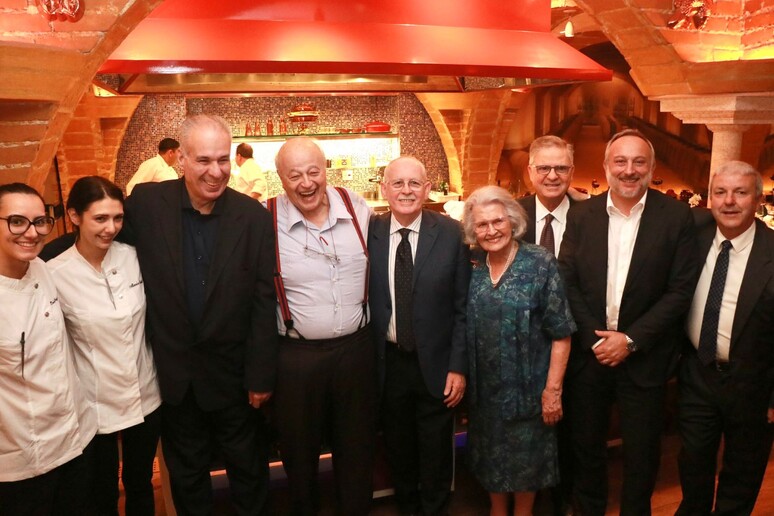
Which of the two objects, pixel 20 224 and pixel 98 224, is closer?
pixel 20 224

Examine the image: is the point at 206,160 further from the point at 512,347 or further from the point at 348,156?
the point at 348,156

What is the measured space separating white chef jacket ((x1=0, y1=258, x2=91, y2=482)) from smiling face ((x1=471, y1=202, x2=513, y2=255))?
59.4 inches

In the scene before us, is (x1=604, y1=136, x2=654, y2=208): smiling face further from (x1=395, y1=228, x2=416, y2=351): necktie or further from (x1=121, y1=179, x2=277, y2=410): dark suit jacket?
(x1=121, y1=179, x2=277, y2=410): dark suit jacket

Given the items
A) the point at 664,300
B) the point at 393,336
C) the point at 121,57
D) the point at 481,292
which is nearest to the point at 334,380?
the point at 393,336

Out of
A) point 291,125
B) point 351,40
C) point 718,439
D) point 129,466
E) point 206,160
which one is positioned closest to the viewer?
point 206,160

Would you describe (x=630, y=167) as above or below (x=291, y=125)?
below

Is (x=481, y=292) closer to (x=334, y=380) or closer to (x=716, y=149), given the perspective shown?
(x=334, y=380)

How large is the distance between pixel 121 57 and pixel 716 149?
3.44 metres

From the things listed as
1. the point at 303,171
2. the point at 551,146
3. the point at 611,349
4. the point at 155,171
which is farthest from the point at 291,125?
the point at 611,349

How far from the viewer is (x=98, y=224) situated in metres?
1.97

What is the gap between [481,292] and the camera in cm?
235

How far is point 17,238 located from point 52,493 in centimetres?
83

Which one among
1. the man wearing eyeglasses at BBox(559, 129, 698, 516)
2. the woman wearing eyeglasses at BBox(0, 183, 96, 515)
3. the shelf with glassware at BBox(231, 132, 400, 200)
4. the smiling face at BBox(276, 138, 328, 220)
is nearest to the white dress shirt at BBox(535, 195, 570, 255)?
the man wearing eyeglasses at BBox(559, 129, 698, 516)

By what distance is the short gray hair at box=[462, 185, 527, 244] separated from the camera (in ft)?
7.59
